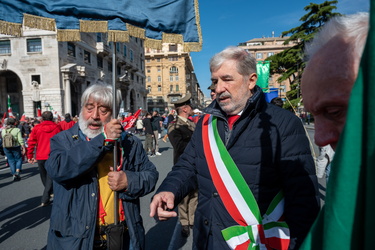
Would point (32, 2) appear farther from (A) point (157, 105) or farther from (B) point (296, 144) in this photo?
(A) point (157, 105)

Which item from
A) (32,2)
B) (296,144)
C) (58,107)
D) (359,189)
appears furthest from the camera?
(58,107)

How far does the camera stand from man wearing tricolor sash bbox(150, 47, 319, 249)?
1.49 metres

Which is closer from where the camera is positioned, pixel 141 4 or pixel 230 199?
pixel 230 199

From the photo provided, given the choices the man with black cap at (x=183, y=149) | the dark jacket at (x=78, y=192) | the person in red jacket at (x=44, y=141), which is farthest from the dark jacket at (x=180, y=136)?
the person in red jacket at (x=44, y=141)

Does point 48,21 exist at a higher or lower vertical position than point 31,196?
higher

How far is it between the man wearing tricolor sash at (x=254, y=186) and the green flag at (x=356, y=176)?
3.50 ft

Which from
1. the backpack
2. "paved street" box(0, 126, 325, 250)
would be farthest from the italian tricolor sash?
the backpack

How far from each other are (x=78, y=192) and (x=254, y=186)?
133 centimetres

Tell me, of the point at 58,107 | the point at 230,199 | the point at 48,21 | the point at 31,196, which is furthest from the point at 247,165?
the point at 58,107

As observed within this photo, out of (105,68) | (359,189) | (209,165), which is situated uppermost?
(105,68)

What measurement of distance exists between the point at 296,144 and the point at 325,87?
1.01 meters

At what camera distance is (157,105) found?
6700cm

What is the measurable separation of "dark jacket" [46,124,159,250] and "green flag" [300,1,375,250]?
164 centimetres

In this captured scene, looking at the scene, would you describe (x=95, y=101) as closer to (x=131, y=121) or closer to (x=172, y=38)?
(x=131, y=121)
